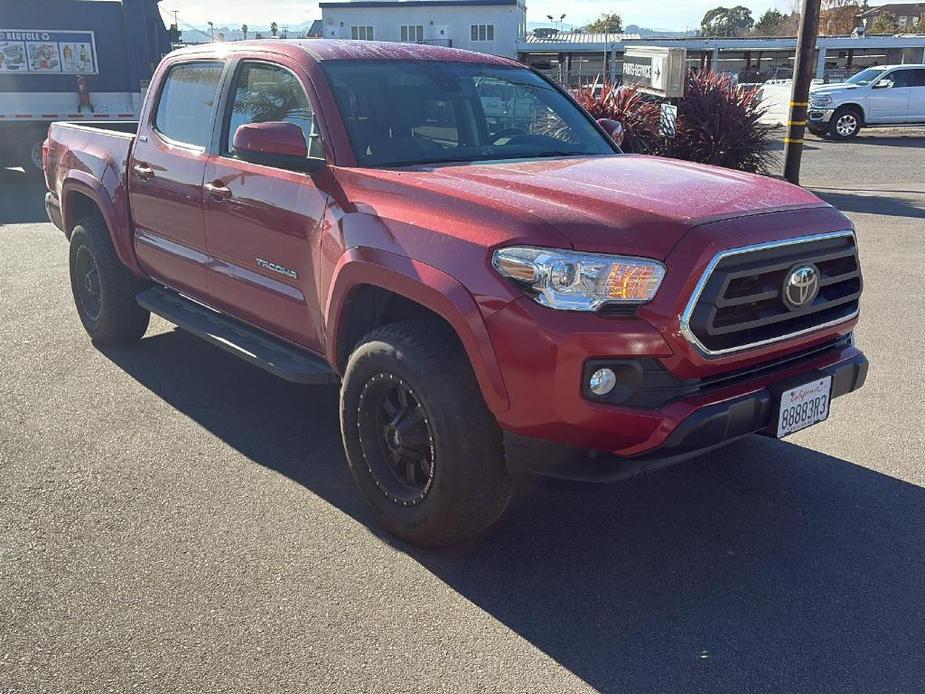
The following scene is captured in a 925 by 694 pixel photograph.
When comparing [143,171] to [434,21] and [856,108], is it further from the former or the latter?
[434,21]

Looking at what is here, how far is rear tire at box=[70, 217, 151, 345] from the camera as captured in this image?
5973 mm

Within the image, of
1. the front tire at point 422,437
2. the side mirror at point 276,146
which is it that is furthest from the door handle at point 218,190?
the front tire at point 422,437

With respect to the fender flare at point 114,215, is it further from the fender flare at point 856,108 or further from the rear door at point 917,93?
the rear door at point 917,93

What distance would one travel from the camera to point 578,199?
331 cm

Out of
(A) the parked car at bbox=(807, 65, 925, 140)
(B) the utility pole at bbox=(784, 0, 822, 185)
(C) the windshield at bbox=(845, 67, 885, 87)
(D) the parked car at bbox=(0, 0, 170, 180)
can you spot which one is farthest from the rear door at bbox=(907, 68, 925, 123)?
(D) the parked car at bbox=(0, 0, 170, 180)

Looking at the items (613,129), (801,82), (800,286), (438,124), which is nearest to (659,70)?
(801,82)

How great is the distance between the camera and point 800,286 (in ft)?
11.1

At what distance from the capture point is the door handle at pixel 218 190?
4574 mm

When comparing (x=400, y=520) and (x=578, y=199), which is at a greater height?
(x=578, y=199)

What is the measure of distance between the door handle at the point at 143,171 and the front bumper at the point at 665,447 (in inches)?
126

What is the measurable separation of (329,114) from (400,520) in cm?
184

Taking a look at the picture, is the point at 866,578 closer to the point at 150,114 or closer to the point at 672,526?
the point at 672,526

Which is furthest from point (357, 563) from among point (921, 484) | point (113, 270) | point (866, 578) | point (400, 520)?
point (113, 270)

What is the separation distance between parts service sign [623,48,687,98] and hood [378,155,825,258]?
8.42 metres
